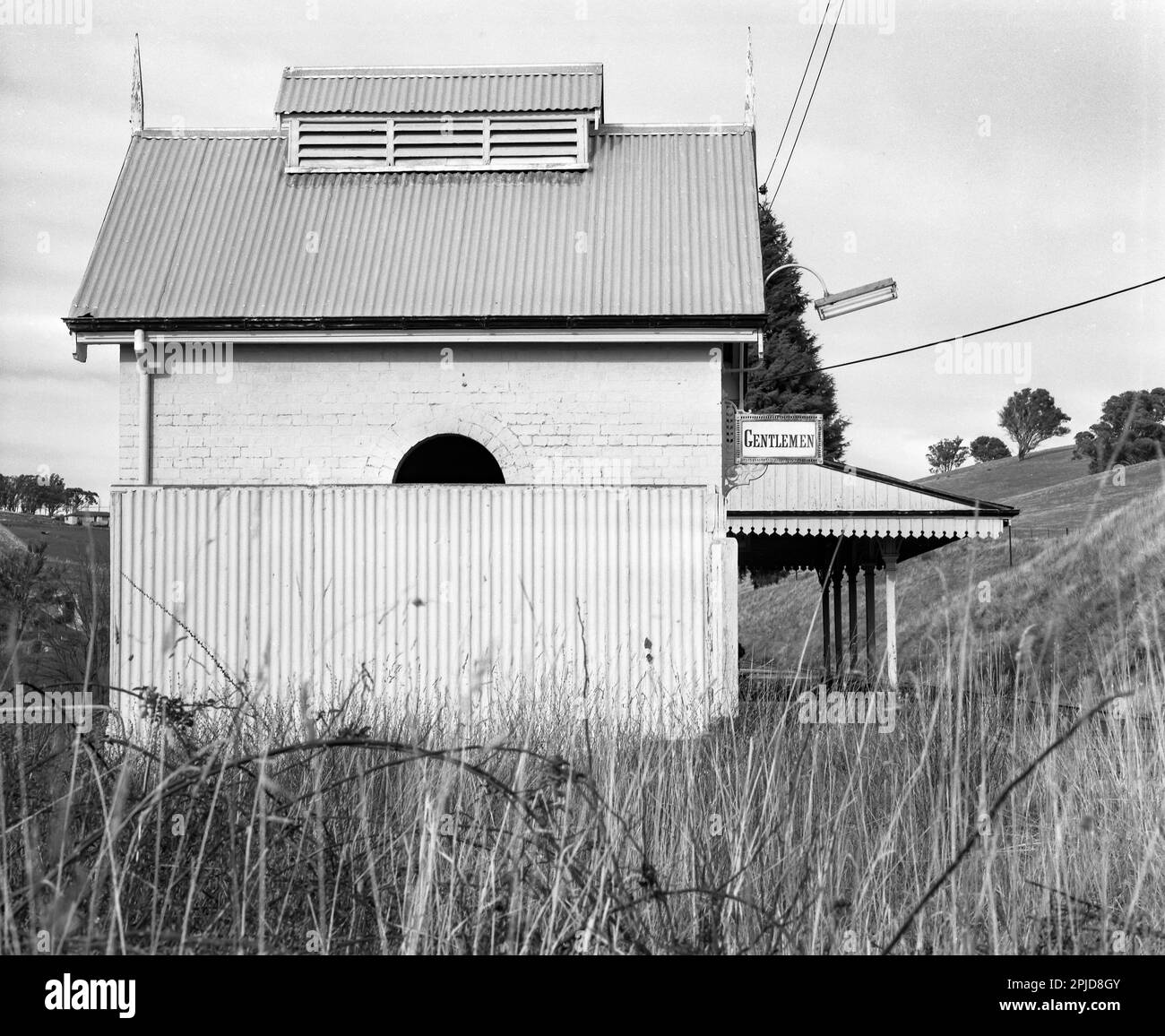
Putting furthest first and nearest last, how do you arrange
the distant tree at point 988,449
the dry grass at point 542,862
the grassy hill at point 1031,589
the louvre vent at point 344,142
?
the distant tree at point 988,449
the louvre vent at point 344,142
the grassy hill at point 1031,589
the dry grass at point 542,862

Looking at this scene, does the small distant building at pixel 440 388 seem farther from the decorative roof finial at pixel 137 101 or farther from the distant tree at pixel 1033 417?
the distant tree at pixel 1033 417

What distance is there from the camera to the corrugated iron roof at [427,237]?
13391 millimetres

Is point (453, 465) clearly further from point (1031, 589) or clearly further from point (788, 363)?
point (788, 363)

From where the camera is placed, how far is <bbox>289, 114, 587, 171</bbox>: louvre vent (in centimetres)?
1518

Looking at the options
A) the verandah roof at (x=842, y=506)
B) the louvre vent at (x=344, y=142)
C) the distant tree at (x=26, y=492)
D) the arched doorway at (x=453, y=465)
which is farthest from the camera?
the arched doorway at (x=453, y=465)

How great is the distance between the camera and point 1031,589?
2723 cm

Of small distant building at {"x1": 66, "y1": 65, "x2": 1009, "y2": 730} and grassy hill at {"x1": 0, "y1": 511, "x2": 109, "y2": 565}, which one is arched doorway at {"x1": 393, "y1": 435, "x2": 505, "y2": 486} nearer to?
small distant building at {"x1": 66, "y1": 65, "x2": 1009, "y2": 730}

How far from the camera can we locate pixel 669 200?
14.8m

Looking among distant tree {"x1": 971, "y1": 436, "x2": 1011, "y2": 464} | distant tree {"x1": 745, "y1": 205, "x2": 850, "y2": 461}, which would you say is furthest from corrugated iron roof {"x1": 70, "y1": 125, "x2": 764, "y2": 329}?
distant tree {"x1": 971, "y1": 436, "x2": 1011, "y2": 464}

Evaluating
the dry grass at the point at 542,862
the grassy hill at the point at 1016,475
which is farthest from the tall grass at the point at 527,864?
the grassy hill at the point at 1016,475

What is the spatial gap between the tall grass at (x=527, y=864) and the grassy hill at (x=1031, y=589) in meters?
0.79
